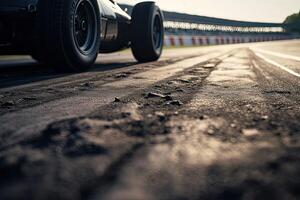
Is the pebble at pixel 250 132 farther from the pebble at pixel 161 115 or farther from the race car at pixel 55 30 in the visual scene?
the race car at pixel 55 30

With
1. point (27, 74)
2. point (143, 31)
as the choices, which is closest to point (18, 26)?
point (27, 74)

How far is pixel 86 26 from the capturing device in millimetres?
3943

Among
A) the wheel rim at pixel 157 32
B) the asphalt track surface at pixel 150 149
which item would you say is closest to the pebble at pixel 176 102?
the asphalt track surface at pixel 150 149

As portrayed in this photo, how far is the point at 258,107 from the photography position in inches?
64.5

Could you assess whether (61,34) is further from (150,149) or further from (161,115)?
(150,149)

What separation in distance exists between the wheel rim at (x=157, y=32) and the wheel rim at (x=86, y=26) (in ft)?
7.11

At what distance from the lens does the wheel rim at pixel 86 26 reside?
3812mm

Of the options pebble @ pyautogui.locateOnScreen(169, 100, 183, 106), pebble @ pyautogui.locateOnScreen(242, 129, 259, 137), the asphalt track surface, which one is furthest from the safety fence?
pebble @ pyautogui.locateOnScreen(242, 129, 259, 137)

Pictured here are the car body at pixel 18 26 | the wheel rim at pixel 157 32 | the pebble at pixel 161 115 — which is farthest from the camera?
the wheel rim at pixel 157 32

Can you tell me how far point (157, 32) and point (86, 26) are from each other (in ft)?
8.35

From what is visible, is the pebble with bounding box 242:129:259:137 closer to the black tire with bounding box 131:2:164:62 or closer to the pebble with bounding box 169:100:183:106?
the pebble with bounding box 169:100:183:106

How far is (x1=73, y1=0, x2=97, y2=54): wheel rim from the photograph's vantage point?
3.81m

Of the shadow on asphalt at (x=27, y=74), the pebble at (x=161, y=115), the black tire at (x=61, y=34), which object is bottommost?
the pebble at (x=161, y=115)

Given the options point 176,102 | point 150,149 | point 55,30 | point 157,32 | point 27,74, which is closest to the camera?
point 150,149
